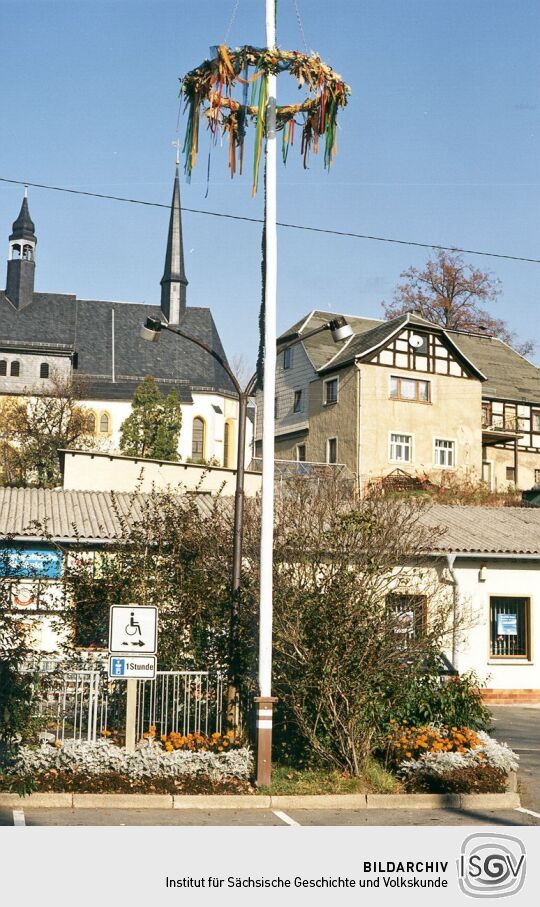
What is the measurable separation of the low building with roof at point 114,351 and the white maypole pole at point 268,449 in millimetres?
60245

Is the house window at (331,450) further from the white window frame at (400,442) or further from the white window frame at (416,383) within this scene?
the white window frame at (416,383)

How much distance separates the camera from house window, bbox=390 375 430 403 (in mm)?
51000

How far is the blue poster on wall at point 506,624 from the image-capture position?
24.7 meters

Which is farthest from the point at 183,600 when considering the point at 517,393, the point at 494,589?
the point at 517,393

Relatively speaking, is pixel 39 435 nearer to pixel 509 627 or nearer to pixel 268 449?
pixel 509 627

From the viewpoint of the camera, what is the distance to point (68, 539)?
21.7m

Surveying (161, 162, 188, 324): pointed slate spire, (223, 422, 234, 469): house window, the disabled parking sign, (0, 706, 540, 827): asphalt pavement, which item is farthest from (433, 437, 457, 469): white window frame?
the disabled parking sign

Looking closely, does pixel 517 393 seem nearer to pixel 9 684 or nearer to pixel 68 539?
pixel 68 539

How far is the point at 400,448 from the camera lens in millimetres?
50906

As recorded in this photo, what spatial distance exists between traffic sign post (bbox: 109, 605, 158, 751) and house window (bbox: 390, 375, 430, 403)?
39409 mm

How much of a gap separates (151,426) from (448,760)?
47.1 m

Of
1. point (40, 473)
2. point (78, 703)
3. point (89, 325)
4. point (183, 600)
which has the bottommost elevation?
point (78, 703)
